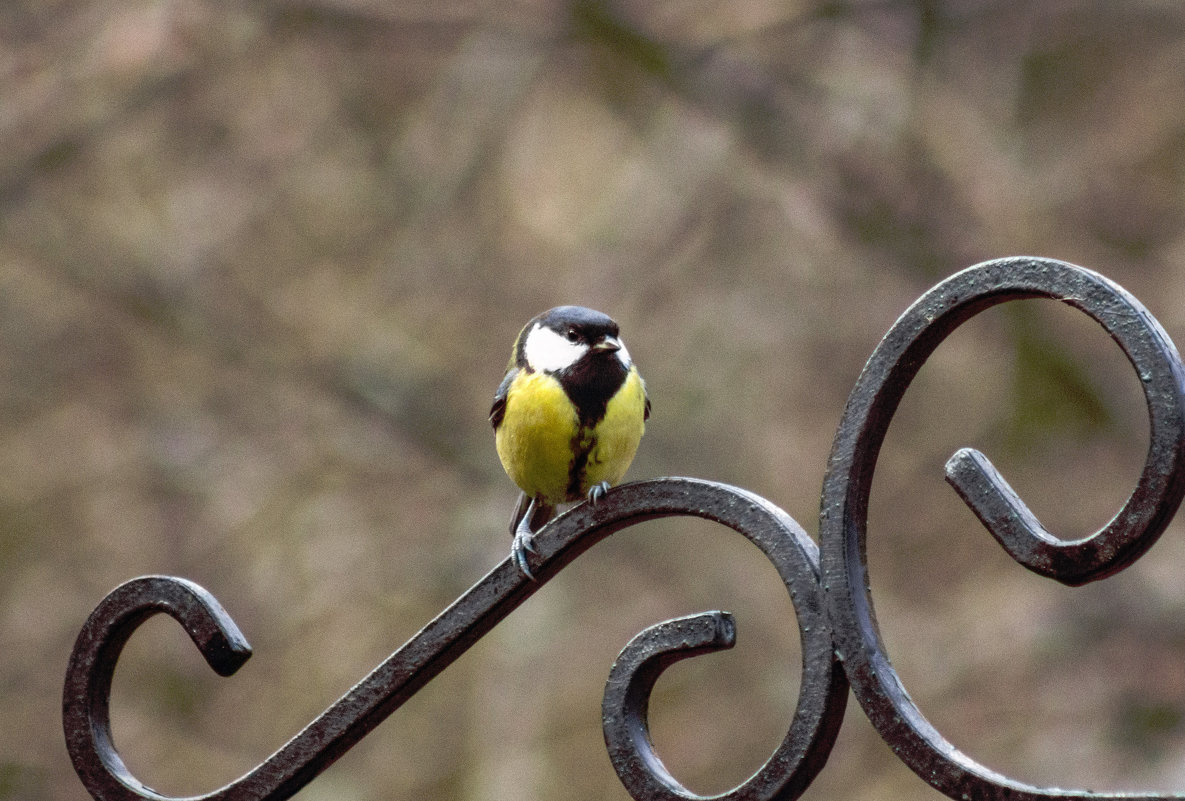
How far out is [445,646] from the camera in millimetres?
1595

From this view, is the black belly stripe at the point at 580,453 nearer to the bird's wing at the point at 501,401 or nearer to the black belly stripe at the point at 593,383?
the black belly stripe at the point at 593,383

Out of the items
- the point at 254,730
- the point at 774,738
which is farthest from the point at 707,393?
the point at 254,730

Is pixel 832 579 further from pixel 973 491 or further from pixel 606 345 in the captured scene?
pixel 606 345

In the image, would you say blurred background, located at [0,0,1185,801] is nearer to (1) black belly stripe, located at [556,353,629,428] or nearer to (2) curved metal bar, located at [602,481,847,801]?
(1) black belly stripe, located at [556,353,629,428]

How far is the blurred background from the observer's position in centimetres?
502

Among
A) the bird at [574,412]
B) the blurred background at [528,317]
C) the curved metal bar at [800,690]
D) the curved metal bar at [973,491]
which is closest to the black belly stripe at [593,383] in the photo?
the bird at [574,412]

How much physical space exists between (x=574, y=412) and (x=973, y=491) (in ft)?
4.13

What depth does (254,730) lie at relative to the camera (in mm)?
6426

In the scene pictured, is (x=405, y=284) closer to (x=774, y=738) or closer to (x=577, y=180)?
(x=577, y=180)

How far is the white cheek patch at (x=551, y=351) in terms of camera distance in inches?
98.2

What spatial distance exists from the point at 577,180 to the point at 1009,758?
10.4ft

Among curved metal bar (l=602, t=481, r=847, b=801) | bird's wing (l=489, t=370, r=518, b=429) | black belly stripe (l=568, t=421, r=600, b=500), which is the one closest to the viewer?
curved metal bar (l=602, t=481, r=847, b=801)

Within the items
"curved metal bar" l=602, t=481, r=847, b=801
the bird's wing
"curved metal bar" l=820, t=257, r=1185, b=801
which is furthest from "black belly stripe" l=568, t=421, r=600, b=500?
"curved metal bar" l=820, t=257, r=1185, b=801

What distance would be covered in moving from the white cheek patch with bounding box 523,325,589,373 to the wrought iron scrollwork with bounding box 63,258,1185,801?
0.92 metres
